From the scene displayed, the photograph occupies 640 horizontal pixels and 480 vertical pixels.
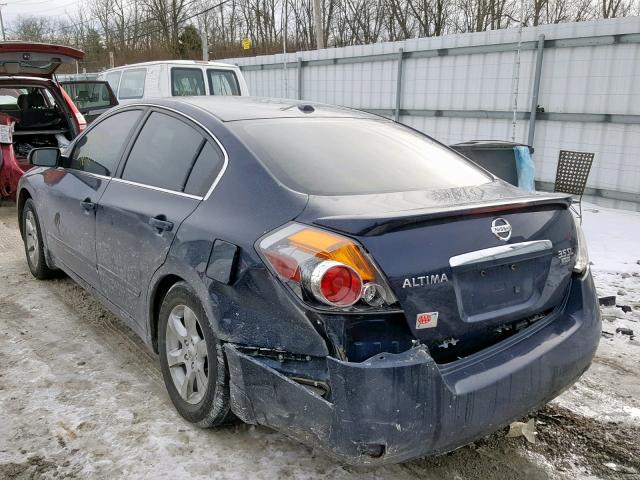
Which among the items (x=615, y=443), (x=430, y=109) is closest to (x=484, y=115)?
(x=430, y=109)

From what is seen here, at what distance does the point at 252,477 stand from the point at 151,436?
1.89 ft

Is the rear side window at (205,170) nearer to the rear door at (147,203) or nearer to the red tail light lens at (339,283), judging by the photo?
the rear door at (147,203)

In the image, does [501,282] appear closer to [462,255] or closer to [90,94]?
[462,255]

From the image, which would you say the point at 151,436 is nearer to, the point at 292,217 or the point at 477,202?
the point at 292,217

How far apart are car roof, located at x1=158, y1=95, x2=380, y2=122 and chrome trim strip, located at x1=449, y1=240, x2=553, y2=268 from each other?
1.40 meters

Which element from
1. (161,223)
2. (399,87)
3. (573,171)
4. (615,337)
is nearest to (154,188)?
(161,223)

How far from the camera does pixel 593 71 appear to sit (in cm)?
776

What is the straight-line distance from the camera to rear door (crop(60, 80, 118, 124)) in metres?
10.1

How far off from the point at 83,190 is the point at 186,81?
7.27 m

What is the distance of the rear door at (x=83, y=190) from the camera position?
139 inches

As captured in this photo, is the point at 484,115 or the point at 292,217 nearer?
the point at 292,217

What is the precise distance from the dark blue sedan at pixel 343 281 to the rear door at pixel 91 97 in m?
7.68

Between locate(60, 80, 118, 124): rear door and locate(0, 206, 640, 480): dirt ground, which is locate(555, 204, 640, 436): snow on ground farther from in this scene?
locate(60, 80, 118, 124): rear door

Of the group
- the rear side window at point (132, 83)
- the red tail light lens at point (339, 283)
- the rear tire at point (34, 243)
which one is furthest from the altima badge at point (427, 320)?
the rear side window at point (132, 83)
